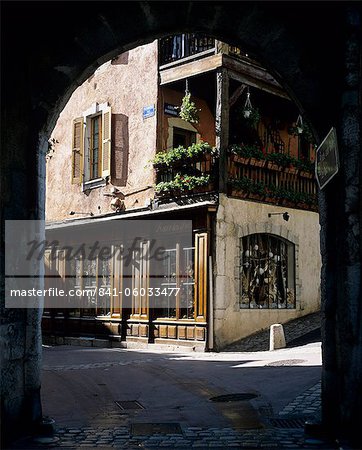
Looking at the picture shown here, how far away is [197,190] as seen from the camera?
15.6m

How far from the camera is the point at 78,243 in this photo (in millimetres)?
19359

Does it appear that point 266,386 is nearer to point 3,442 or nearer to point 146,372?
point 146,372

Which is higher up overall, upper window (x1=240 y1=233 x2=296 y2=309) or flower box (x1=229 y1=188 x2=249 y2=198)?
flower box (x1=229 y1=188 x2=249 y2=198)

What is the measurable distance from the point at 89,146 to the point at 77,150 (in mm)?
404

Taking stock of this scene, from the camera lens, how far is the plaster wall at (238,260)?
588 inches

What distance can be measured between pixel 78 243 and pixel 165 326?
184 inches

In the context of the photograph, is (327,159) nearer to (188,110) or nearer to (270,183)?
(188,110)

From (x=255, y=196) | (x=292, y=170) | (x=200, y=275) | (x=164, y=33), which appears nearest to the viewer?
(x=164, y=33)

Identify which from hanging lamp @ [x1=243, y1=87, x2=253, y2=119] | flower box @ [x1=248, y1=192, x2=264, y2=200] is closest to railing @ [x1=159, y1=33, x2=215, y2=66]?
hanging lamp @ [x1=243, y1=87, x2=253, y2=119]

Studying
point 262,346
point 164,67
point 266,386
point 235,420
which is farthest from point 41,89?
point 164,67

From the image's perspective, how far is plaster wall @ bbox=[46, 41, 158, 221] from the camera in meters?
16.9

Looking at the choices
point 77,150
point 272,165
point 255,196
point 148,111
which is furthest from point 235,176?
point 77,150

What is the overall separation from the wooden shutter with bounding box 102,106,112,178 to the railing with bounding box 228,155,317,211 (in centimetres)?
389

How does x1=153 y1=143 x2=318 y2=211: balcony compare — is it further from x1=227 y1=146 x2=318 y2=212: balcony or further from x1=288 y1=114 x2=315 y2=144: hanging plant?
x1=288 y1=114 x2=315 y2=144: hanging plant
